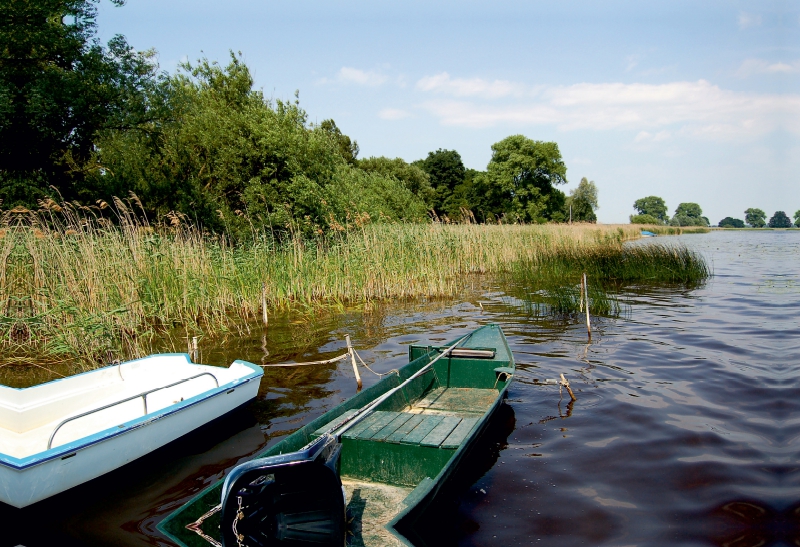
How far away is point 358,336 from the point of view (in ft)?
30.6

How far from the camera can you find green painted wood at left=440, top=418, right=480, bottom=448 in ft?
13.2

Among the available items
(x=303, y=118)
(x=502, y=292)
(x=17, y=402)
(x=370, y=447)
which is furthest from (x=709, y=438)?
(x=303, y=118)

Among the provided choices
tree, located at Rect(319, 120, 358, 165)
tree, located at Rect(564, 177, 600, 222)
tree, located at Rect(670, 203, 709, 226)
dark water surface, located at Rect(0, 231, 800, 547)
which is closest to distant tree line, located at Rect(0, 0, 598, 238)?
dark water surface, located at Rect(0, 231, 800, 547)

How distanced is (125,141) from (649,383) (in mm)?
15446

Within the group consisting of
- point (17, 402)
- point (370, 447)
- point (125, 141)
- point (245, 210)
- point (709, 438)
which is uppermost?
point (125, 141)

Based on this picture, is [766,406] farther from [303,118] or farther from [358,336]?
[303,118]

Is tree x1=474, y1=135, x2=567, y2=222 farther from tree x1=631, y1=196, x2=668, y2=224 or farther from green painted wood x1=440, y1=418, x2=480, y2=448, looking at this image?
tree x1=631, y1=196, x2=668, y2=224

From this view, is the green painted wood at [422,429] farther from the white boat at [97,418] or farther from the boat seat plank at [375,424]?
the white boat at [97,418]

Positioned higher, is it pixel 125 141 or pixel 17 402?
pixel 125 141

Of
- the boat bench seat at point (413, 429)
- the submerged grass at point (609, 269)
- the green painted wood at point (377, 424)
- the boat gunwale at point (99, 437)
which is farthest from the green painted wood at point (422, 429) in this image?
the submerged grass at point (609, 269)

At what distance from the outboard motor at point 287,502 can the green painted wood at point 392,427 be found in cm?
109

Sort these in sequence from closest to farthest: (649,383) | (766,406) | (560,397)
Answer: (766,406)
(560,397)
(649,383)

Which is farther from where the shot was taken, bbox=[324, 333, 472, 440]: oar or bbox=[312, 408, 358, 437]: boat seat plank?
bbox=[312, 408, 358, 437]: boat seat plank

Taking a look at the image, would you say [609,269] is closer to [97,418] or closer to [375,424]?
[375,424]
